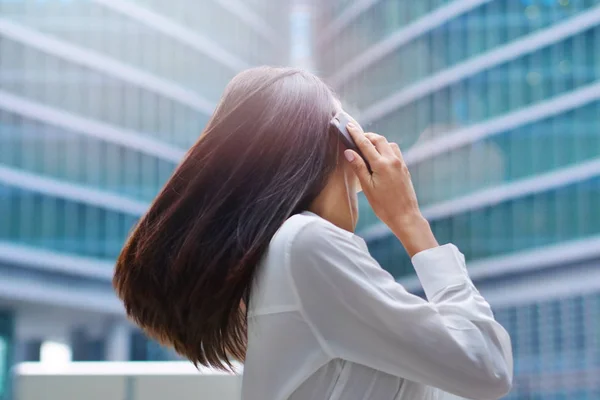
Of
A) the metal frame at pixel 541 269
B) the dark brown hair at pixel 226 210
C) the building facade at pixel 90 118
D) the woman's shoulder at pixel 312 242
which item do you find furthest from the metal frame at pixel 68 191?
the woman's shoulder at pixel 312 242

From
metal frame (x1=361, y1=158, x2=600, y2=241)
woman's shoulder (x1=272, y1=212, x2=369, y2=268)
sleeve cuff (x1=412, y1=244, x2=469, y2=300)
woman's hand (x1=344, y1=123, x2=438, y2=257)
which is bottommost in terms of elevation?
sleeve cuff (x1=412, y1=244, x2=469, y2=300)

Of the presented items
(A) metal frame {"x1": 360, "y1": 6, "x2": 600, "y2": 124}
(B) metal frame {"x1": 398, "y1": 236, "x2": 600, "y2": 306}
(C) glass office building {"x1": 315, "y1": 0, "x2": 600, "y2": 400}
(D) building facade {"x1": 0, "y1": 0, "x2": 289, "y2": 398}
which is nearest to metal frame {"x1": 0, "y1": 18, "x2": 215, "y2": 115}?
(D) building facade {"x1": 0, "y1": 0, "x2": 289, "y2": 398}

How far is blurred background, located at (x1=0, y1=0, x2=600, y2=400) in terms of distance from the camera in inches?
478

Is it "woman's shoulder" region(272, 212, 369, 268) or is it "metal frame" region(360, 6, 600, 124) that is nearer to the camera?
"woman's shoulder" region(272, 212, 369, 268)

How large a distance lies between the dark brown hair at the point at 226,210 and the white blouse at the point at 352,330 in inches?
1.1

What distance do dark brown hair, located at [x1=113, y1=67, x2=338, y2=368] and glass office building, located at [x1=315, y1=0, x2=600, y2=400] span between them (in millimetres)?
11651

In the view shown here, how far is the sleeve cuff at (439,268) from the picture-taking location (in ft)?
2.22

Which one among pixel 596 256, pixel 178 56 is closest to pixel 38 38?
pixel 178 56

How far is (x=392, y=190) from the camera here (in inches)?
27.9

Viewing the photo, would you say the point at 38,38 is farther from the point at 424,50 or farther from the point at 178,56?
the point at 424,50

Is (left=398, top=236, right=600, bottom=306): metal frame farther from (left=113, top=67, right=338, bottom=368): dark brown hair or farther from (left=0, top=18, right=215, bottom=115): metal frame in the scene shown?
(left=113, top=67, right=338, bottom=368): dark brown hair

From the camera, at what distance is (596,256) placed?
1313 centimetres

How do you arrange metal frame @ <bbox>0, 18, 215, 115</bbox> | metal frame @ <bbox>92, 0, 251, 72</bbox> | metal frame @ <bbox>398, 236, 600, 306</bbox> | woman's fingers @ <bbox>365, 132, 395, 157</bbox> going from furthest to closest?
1. metal frame @ <bbox>398, 236, 600, 306</bbox>
2. metal frame @ <bbox>92, 0, 251, 72</bbox>
3. metal frame @ <bbox>0, 18, 215, 115</bbox>
4. woman's fingers @ <bbox>365, 132, 395, 157</bbox>

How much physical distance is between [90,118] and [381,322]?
12729 mm
